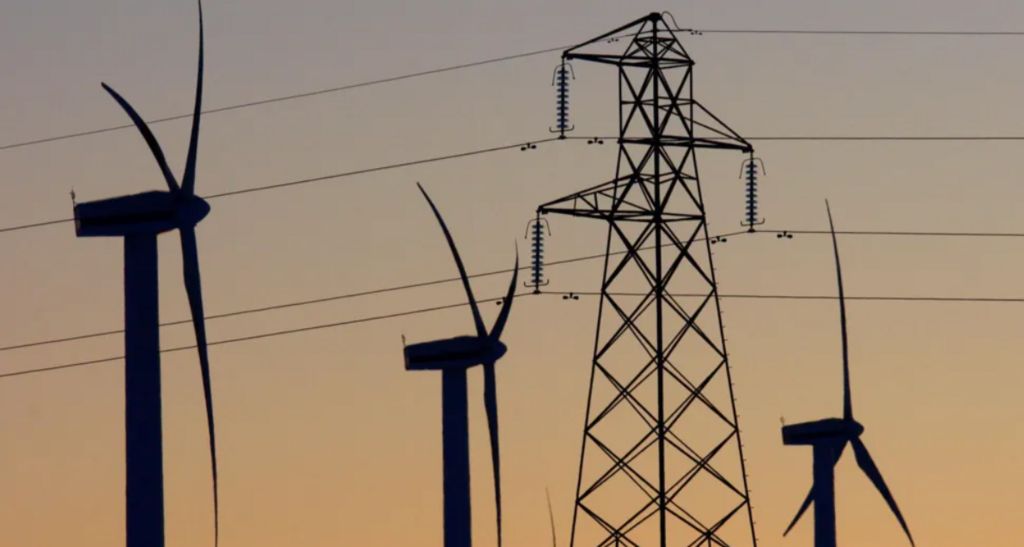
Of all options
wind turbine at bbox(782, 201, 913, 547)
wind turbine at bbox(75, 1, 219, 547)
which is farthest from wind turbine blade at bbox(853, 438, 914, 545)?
wind turbine at bbox(75, 1, 219, 547)

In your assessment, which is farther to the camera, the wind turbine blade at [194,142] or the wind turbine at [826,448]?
the wind turbine at [826,448]

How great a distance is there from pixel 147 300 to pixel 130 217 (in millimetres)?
4110

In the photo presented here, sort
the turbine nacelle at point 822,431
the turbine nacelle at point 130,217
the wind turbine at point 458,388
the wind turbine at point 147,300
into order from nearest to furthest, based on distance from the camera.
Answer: the wind turbine at point 147,300, the turbine nacelle at point 130,217, the wind turbine at point 458,388, the turbine nacelle at point 822,431

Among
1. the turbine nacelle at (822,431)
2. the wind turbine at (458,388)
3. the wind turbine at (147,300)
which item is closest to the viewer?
the wind turbine at (147,300)

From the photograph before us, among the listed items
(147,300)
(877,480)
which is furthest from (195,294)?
(877,480)

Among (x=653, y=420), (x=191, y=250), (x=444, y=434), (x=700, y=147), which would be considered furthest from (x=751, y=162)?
(x=444, y=434)

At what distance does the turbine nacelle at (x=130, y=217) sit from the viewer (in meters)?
136

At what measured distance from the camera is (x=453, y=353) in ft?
543

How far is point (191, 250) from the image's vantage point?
442 feet

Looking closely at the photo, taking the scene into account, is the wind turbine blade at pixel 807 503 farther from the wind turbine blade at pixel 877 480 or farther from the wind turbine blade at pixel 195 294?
the wind turbine blade at pixel 195 294

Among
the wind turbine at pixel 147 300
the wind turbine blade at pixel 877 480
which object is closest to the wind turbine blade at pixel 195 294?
the wind turbine at pixel 147 300

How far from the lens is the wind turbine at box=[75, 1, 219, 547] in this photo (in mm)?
131250

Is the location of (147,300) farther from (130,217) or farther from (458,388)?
(458,388)

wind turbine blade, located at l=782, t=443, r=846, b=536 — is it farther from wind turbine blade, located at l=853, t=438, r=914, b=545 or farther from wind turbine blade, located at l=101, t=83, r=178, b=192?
wind turbine blade, located at l=101, t=83, r=178, b=192
